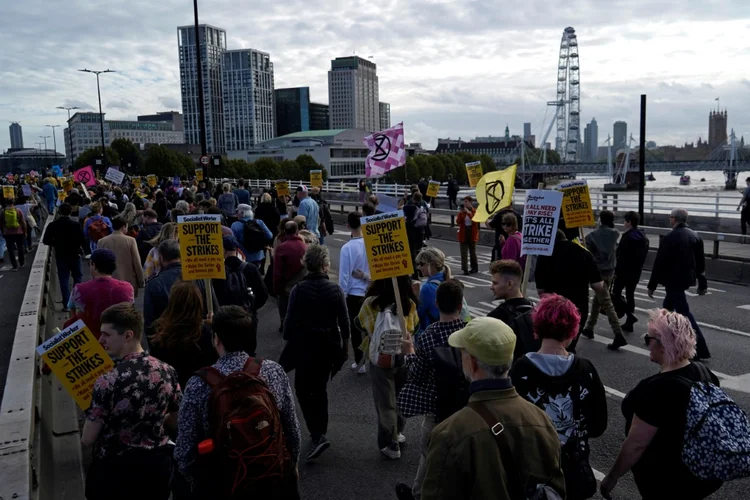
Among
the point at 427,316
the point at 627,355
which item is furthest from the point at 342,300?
the point at 627,355

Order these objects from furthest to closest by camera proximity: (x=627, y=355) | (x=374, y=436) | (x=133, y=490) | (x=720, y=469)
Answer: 1. (x=627, y=355)
2. (x=374, y=436)
3. (x=133, y=490)
4. (x=720, y=469)

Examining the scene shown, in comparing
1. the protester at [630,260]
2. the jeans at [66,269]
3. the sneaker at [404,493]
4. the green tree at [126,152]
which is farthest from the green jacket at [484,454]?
the green tree at [126,152]

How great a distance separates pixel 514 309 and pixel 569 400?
125 centimetres

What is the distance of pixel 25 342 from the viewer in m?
6.94

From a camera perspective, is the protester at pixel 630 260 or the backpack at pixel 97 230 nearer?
the protester at pixel 630 260

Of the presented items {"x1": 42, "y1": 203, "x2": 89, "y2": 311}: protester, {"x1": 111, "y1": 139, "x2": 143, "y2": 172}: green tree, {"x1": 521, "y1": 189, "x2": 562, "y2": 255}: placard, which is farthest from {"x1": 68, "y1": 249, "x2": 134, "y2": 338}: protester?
{"x1": 111, "y1": 139, "x2": 143, "y2": 172}: green tree

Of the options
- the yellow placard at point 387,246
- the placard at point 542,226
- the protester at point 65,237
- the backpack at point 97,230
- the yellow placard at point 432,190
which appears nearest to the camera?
the yellow placard at point 387,246

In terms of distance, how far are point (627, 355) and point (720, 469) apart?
5479mm

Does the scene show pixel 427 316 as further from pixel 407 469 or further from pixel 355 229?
pixel 355 229

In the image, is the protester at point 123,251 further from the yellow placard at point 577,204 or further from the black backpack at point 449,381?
the black backpack at point 449,381

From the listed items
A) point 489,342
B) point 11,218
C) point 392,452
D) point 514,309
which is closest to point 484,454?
point 489,342

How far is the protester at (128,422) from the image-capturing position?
355cm

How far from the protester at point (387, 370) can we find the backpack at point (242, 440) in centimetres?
220

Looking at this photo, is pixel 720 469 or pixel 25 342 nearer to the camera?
pixel 720 469
